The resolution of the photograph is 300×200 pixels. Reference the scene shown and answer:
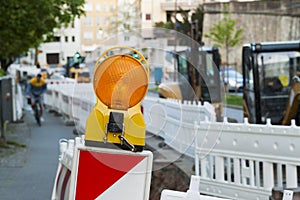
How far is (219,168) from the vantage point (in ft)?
30.0

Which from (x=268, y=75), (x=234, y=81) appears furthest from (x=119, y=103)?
(x=234, y=81)

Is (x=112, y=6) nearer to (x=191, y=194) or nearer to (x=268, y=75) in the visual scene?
(x=191, y=194)

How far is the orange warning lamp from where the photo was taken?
4.61 metres

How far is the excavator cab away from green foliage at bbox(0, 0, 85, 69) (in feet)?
12.7

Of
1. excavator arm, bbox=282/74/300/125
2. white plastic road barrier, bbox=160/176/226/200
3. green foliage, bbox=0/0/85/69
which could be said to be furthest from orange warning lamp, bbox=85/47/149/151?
green foliage, bbox=0/0/85/69

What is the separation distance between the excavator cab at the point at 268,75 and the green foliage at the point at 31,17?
12.7 ft

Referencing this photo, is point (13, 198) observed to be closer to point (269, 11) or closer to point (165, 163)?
point (165, 163)

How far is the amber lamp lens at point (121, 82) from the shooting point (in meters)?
4.66

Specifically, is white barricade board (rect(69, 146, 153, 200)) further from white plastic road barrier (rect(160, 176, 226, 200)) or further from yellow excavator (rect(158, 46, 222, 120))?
yellow excavator (rect(158, 46, 222, 120))

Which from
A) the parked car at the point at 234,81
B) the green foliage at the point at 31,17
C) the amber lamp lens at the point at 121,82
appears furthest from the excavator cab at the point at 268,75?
the parked car at the point at 234,81

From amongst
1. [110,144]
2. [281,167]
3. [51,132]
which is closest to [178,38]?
[110,144]

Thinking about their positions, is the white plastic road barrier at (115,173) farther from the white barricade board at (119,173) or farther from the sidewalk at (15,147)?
the sidewalk at (15,147)

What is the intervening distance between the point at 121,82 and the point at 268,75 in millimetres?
11420

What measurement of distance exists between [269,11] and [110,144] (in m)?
44.3
